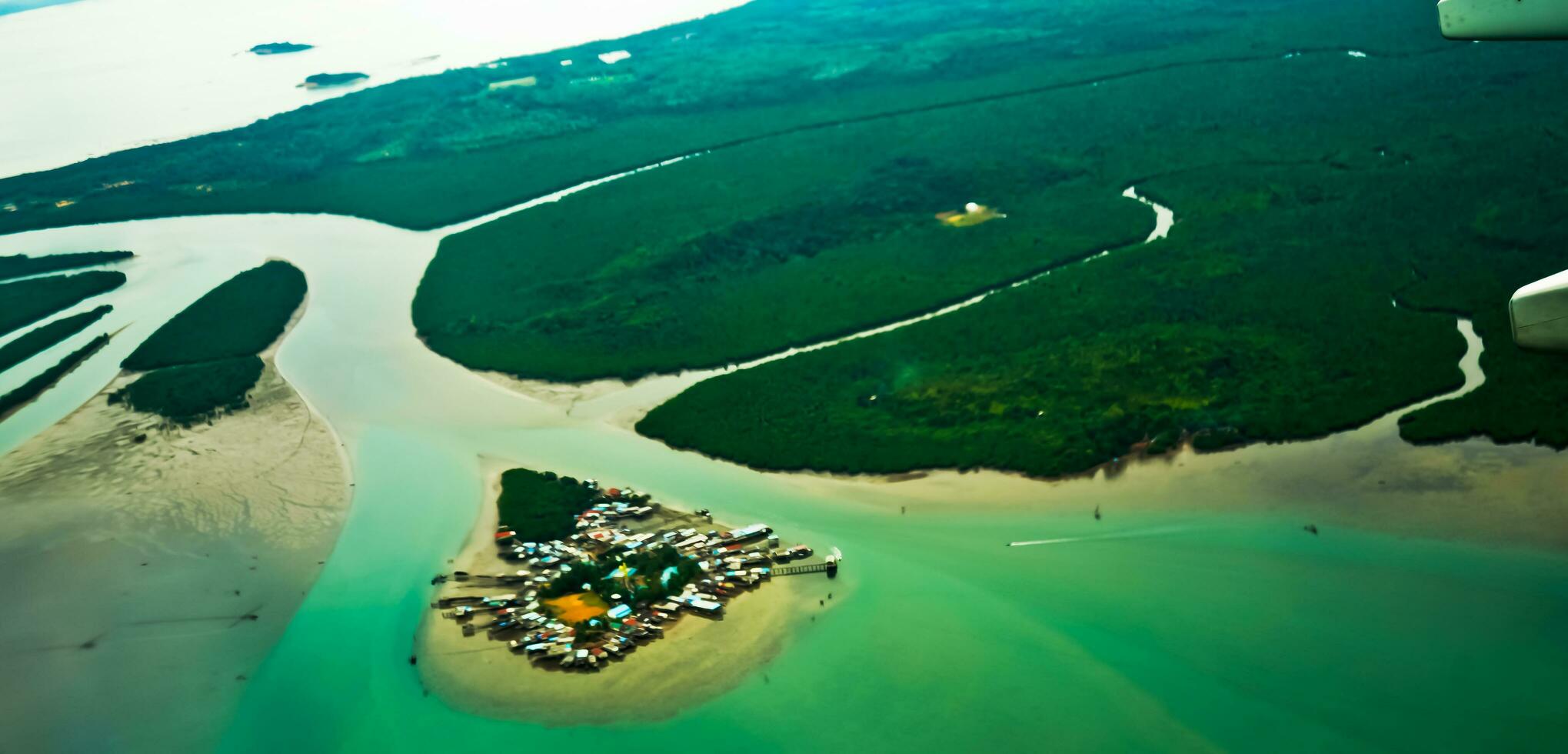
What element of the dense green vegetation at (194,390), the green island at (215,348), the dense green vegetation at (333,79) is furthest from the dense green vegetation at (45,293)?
the dense green vegetation at (333,79)

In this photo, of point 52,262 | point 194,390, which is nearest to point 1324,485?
point 194,390

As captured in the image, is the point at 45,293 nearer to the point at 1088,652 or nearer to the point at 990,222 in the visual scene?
the point at 990,222

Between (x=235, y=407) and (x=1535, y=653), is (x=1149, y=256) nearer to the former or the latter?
(x=1535, y=653)

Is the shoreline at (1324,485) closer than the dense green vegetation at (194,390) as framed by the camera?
Yes

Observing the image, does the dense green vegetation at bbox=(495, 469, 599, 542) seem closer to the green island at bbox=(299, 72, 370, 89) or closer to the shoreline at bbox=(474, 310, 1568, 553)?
the shoreline at bbox=(474, 310, 1568, 553)

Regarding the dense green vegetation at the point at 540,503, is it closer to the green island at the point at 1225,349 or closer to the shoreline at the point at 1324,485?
the green island at the point at 1225,349

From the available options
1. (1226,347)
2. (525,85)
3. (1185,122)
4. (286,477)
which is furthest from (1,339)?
(1185,122)
